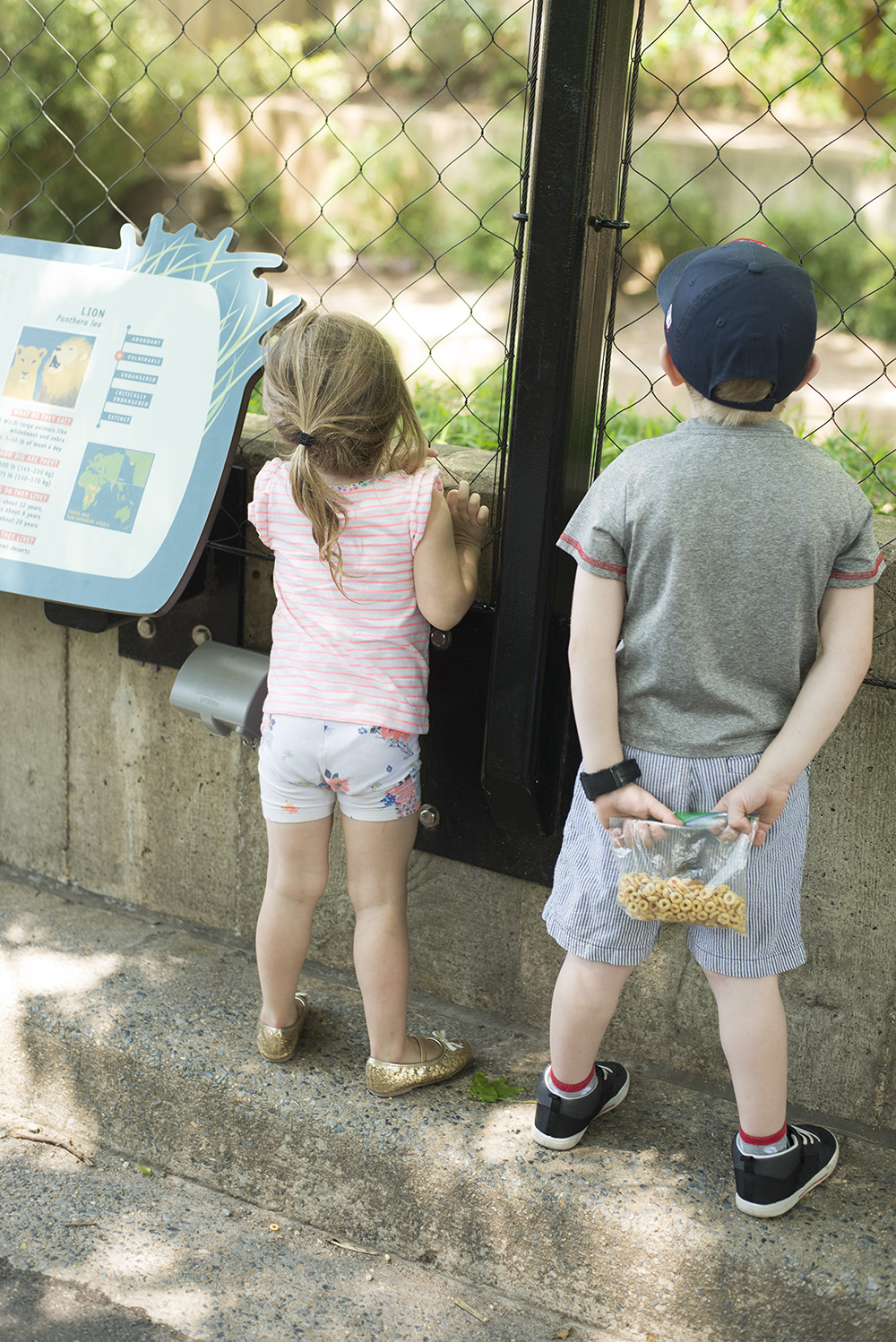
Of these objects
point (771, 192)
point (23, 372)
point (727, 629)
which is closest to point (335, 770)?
point (727, 629)

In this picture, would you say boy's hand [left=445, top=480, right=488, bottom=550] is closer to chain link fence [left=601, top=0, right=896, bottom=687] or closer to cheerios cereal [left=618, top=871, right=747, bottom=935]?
cheerios cereal [left=618, top=871, right=747, bottom=935]

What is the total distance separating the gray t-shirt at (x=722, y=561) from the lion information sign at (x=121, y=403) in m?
0.87

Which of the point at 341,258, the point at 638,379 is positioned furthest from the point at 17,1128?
the point at 341,258

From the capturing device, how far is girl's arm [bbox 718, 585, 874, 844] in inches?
66.1

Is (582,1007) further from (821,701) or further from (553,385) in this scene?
(553,385)

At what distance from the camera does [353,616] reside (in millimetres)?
1997

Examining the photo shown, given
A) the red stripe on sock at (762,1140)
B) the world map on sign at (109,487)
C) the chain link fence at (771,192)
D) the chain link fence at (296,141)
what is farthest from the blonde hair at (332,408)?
the chain link fence at (296,141)

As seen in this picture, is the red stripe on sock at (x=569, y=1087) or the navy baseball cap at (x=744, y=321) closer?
the navy baseball cap at (x=744, y=321)

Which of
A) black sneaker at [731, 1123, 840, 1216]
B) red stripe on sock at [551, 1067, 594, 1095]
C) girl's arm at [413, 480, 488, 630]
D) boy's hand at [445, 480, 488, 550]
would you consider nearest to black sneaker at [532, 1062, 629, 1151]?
red stripe on sock at [551, 1067, 594, 1095]

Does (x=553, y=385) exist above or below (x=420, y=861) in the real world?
above

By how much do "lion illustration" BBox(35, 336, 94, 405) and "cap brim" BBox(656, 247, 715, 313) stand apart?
125 cm

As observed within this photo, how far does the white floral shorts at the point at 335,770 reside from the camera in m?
1.99

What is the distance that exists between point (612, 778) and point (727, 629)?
279mm

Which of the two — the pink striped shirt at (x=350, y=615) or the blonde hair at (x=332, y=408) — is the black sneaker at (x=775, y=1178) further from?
the blonde hair at (x=332, y=408)
